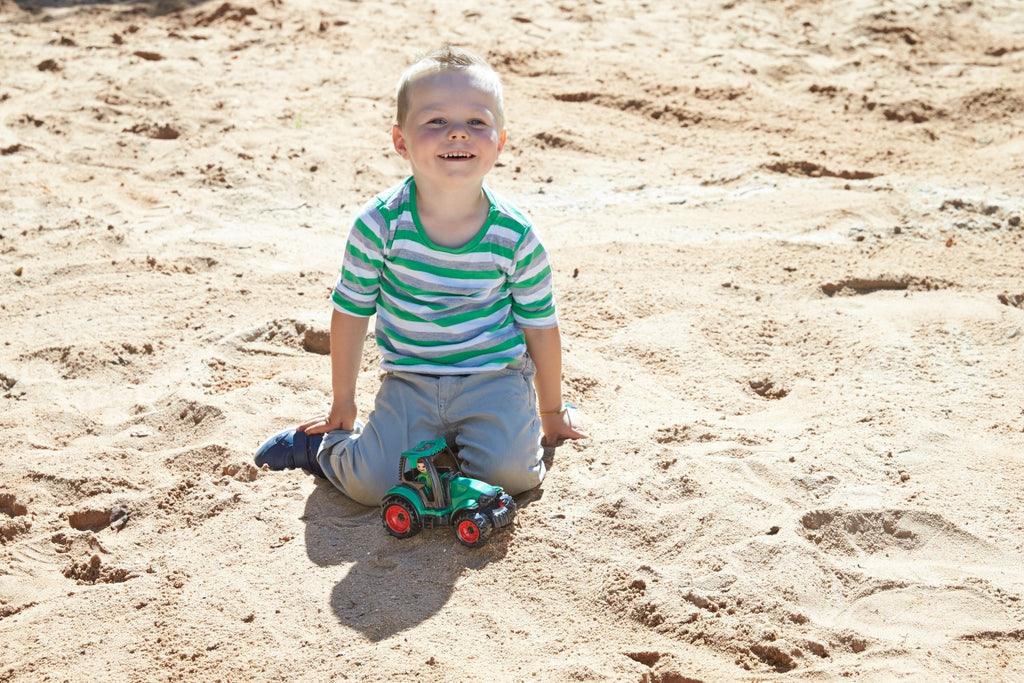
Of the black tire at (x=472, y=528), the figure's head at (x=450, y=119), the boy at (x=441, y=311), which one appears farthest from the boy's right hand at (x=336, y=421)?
the figure's head at (x=450, y=119)

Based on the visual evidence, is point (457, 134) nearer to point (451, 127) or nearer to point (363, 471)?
point (451, 127)

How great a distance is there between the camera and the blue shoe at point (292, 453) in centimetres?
293

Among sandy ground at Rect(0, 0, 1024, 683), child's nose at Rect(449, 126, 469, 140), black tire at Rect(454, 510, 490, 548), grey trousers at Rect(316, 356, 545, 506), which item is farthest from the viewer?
grey trousers at Rect(316, 356, 545, 506)

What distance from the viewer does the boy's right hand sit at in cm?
295

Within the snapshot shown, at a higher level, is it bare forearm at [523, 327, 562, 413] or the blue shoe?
bare forearm at [523, 327, 562, 413]

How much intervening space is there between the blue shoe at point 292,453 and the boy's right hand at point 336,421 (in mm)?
18

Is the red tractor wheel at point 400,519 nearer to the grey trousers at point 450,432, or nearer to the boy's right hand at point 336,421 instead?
the grey trousers at point 450,432

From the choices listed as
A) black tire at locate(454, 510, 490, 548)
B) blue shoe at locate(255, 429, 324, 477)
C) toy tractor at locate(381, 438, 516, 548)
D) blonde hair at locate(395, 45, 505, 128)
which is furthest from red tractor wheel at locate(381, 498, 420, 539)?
blonde hair at locate(395, 45, 505, 128)

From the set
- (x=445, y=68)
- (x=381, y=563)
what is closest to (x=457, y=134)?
(x=445, y=68)

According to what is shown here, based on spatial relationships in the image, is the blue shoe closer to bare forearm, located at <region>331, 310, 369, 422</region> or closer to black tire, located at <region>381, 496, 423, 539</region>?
bare forearm, located at <region>331, 310, 369, 422</region>

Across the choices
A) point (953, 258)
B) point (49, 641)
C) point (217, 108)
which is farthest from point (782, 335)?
point (217, 108)

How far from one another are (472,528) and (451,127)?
3.21 feet

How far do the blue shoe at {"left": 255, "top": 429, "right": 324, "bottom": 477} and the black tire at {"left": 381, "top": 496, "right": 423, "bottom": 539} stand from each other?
368mm

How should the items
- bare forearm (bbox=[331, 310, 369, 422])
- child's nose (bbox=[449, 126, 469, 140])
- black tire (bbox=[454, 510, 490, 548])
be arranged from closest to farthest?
black tire (bbox=[454, 510, 490, 548])
child's nose (bbox=[449, 126, 469, 140])
bare forearm (bbox=[331, 310, 369, 422])
